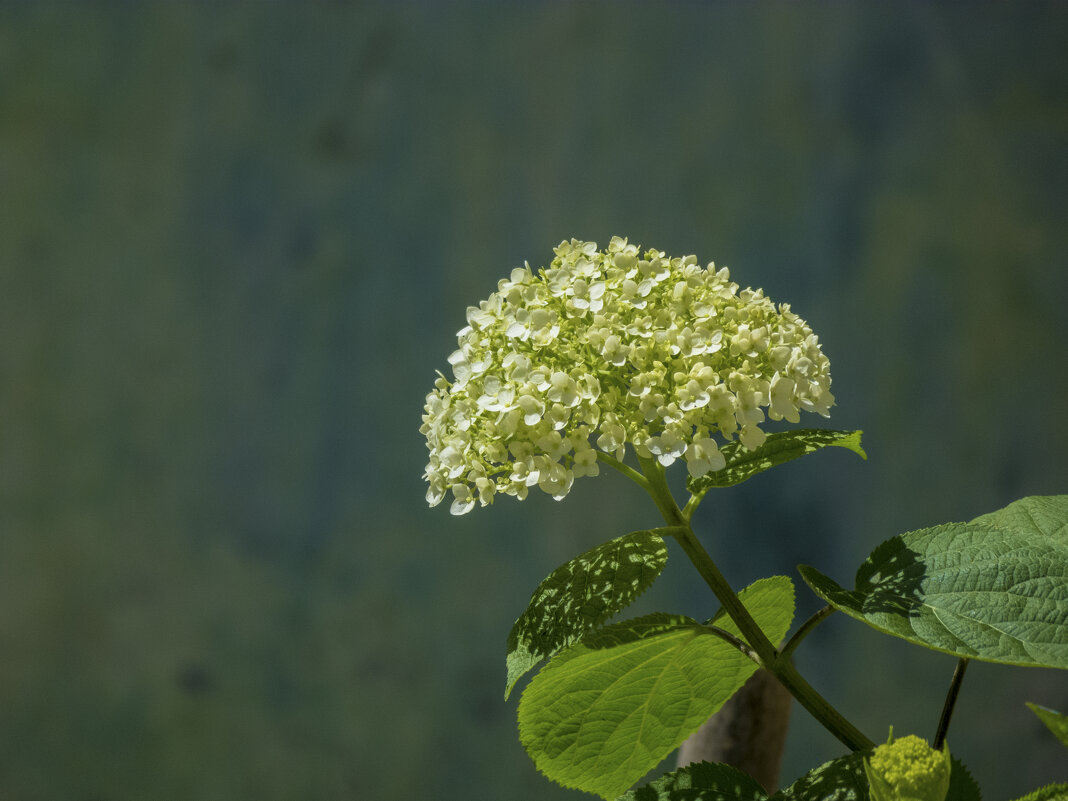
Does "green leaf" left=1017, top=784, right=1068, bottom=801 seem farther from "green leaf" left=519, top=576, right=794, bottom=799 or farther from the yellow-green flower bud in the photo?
"green leaf" left=519, top=576, right=794, bottom=799

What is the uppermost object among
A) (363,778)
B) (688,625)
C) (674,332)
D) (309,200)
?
(309,200)

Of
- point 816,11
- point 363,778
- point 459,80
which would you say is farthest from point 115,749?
point 816,11

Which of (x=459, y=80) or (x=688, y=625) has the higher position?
(x=459, y=80)

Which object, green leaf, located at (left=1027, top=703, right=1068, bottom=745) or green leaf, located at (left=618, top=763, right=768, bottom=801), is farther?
green leaf, located at (left=618, top=763, right=768, bottom=801)

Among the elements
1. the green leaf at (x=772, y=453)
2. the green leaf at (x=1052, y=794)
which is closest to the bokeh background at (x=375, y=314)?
the green leaf at (x=772, y=453)

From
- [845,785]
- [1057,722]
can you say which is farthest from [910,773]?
[845,785]

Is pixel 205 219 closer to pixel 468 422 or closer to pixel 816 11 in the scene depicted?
pixel 816 11

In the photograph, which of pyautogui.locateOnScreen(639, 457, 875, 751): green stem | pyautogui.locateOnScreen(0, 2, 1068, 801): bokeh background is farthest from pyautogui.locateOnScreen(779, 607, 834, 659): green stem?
pyautogui.locateOnScreen(0, 2, 1068, 801): bokeh background
